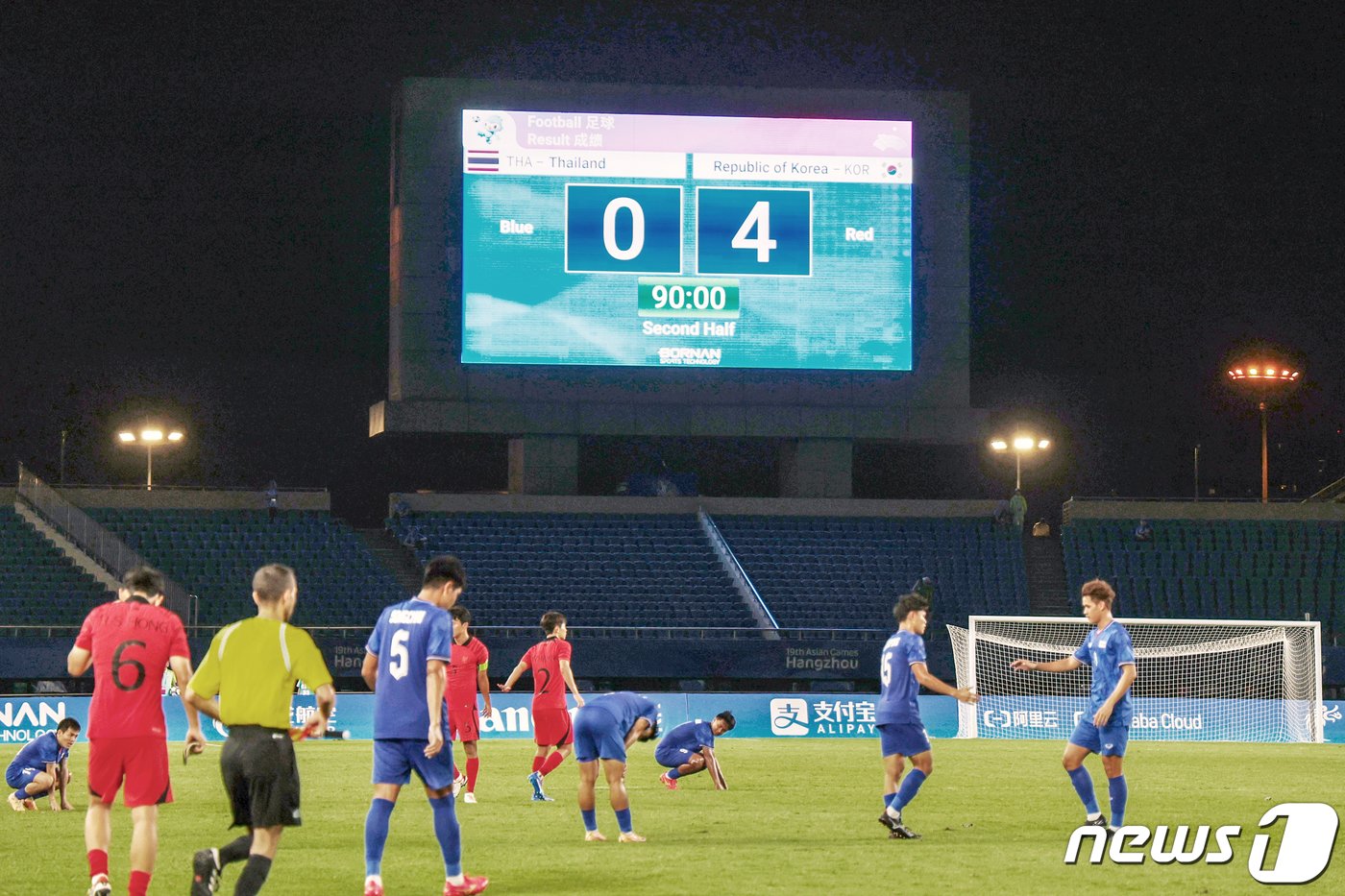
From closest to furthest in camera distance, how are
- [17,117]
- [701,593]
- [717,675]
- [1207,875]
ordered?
[1207,875], [717,675], [701,593], [17,117]

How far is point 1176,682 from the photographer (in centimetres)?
3588

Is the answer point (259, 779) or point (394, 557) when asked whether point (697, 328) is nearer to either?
point (394, 557)

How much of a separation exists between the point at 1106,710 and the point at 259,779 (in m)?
6.84

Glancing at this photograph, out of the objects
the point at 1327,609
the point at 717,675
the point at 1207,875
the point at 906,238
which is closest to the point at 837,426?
the point at 906,238

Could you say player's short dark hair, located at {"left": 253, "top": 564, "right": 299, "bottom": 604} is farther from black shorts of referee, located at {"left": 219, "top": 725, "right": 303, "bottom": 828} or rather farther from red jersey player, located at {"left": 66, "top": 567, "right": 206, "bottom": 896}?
red jersey player, located at {"left": 66, "top": 567, "right": 206, "bottom": 896}

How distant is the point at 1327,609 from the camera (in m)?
41.6

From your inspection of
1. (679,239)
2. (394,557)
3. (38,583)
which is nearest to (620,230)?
(679,239)

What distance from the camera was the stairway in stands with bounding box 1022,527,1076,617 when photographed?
4341 centimetres

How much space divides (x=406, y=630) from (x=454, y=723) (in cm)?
778

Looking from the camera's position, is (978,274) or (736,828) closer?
(736,828)

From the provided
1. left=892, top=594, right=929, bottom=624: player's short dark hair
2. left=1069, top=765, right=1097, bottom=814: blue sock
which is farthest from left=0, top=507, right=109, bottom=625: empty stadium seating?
left=1069, top=765, right=1097, bottom=814: blue sock

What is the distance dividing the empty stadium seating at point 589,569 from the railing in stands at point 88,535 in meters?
5.80

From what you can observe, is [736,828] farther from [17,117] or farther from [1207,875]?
[17,117]

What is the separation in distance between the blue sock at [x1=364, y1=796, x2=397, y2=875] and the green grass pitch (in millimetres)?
795
